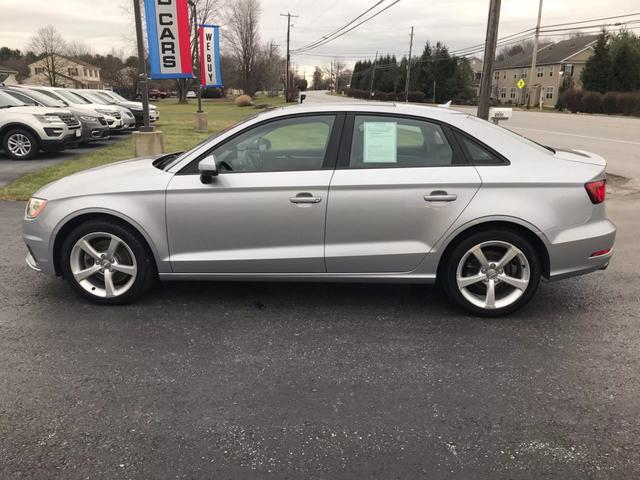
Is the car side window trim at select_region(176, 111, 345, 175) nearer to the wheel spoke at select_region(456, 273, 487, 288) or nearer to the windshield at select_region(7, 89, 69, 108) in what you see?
the wheel spoke at select_region(456, 273, 487, 288)

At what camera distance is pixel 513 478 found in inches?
94.5

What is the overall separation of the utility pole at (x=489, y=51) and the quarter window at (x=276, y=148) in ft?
22.9

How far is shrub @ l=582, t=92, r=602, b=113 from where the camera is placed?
156ft

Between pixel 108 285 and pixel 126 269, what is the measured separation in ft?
0.70

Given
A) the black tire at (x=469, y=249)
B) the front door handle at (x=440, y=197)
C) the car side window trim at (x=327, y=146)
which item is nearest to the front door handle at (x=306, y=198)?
the car side window trim at (x=327, y=146)

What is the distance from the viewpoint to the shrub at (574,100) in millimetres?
49219

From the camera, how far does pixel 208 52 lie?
21.4 metres

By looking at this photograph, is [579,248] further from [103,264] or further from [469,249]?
[103,264]

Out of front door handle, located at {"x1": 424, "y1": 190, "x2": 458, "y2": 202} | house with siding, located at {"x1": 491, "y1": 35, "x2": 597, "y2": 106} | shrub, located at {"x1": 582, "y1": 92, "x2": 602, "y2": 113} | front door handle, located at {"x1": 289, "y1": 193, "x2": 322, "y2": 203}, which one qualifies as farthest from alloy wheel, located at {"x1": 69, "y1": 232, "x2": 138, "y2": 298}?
house with siding, located at {"x1": 491, "y1": 35, "x2": 597, "y2": 106}

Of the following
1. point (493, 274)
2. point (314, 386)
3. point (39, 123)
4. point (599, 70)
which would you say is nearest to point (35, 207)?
point (314, 386)

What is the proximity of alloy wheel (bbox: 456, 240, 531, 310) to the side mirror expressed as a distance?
2.00m

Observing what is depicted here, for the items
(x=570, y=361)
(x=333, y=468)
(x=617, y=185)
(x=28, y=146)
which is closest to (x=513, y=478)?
(x=333, y=468)

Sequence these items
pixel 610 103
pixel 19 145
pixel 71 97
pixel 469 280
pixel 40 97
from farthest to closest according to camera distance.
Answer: pixel 610 103 < pixel 71 97 < pixel 40 97 < pixel 19 145 < pixel 469 280

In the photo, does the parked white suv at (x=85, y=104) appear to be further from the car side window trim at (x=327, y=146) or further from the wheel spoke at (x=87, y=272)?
the car side window trim at (x=327, y=146)
